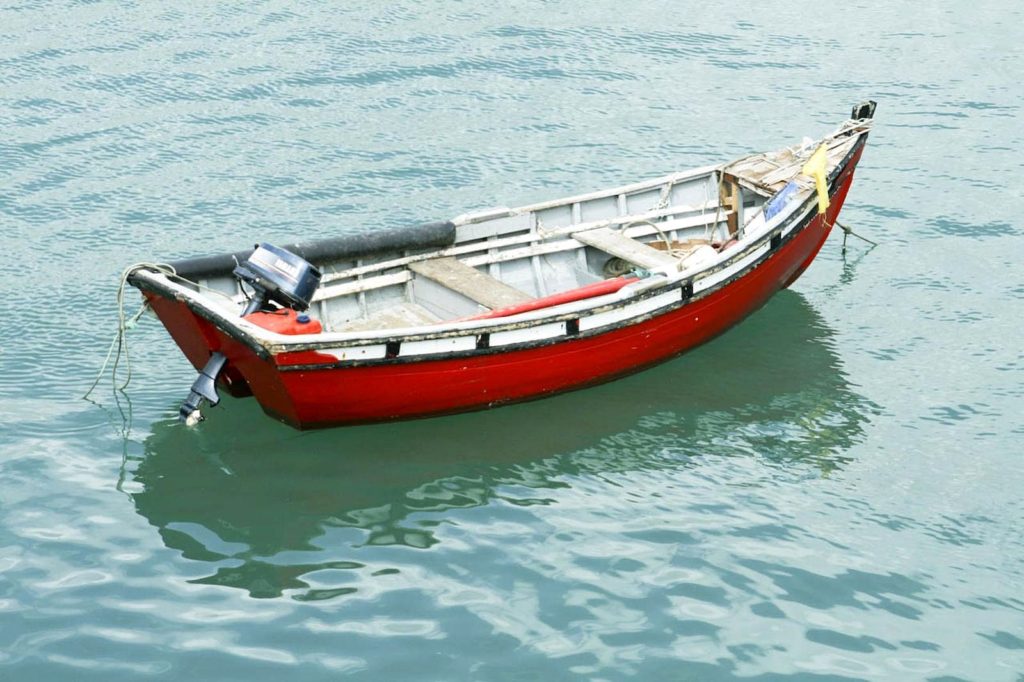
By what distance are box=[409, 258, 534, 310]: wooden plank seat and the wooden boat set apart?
0.02 m

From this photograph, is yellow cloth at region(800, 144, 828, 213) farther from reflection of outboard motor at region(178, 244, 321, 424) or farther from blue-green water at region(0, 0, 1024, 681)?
reflection of outboard motor at region(178, 244, 321, 424)

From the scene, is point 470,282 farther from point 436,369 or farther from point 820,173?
point 820,173

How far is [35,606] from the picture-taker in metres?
8.71

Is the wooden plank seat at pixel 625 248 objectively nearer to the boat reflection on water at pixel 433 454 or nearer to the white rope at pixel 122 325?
the boat reflection on water at pixel 433 454

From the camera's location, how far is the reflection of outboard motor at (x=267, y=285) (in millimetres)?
10172

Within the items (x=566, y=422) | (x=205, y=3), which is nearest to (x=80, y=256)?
(x=566, y=422)

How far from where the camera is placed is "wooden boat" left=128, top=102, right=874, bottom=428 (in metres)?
10.1

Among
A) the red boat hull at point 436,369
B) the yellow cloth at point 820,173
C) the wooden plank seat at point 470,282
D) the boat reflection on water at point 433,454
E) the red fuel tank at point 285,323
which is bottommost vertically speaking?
the boat reflection on water at point 433,454

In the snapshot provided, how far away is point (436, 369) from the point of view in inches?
415

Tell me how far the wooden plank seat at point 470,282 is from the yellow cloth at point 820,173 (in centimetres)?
313

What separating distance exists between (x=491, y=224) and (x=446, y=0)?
1275 centimetres

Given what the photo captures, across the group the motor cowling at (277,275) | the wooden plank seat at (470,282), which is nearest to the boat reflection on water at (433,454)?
the wooden plank seat at (470,282)

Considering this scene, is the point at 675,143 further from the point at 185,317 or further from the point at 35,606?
the point at 35,606

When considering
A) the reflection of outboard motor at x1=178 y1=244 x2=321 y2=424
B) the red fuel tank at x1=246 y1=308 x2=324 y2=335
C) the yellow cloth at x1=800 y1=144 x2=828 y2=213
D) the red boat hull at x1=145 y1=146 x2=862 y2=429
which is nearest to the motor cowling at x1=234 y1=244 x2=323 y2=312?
the reflection of outboard motor at x1=178 y1=244 x2=321 y2=424
